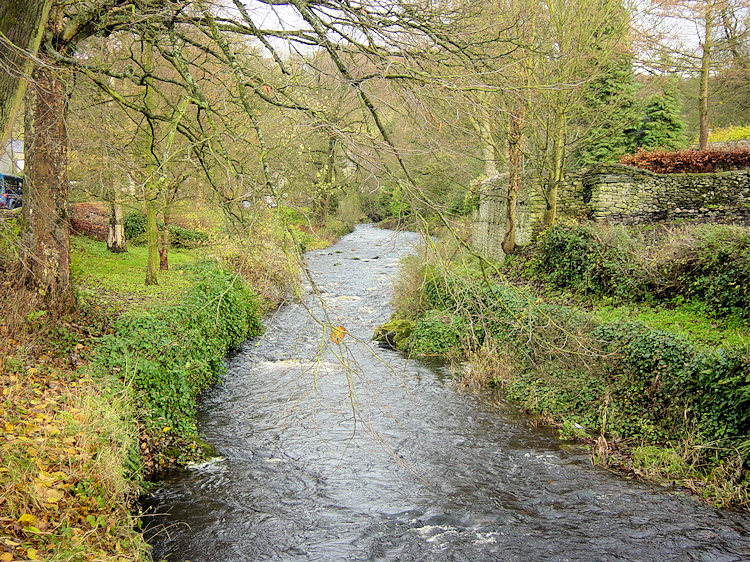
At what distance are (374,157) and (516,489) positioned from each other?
4677 mm

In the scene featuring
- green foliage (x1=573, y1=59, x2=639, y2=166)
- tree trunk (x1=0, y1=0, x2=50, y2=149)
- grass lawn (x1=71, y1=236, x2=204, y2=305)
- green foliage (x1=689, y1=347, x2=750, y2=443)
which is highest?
green foliage (x1=573, y1=59, x2=639, y2=166)

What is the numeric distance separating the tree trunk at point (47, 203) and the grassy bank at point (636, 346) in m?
4.97

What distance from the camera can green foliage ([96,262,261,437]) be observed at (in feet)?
23.7

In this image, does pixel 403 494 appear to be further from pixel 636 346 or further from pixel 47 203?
pixel 47 203

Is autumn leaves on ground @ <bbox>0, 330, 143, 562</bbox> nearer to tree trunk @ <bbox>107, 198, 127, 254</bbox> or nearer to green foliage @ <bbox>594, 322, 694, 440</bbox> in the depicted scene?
green foliage @ <bbox>594, 322, 694, 440</bbox>

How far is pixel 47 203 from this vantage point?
7828mm

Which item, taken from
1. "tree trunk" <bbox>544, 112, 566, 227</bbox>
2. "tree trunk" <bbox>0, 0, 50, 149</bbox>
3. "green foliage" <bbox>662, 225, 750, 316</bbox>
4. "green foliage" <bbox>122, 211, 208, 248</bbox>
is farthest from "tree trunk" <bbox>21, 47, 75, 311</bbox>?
"green foliage" <bbox>122, 211, 208, 248</bbox>

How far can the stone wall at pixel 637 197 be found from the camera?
14.5 m

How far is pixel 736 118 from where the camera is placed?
31.1 m

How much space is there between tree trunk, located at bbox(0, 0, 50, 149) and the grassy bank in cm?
332

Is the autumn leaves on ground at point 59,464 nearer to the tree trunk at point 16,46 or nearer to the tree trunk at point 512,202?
the tree trunk at point 16,46

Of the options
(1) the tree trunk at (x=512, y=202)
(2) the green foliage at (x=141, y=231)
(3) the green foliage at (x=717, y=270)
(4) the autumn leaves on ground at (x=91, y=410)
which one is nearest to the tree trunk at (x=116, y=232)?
(2) the green foliage at (x=141, y=231)

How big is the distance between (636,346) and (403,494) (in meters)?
4.35

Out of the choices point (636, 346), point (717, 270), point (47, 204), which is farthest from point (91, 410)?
point (717, 270)
